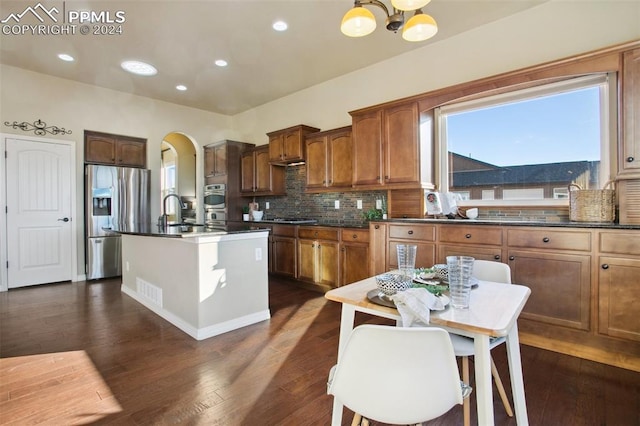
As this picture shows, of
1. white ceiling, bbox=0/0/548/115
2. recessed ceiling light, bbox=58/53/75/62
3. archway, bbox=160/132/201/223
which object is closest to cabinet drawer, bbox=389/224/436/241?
white ceiling, bbox=0/0/548/115

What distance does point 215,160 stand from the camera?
Result: 6.21m

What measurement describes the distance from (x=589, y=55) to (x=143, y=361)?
13.7 feet

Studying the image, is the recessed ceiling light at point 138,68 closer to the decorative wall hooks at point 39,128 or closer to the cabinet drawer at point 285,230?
the decorative wall hooks at point 39,128

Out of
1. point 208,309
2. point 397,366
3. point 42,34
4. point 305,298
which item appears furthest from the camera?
point 305,298

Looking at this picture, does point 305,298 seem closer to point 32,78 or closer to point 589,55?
point 589,55

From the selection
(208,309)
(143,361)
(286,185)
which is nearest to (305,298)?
(208,309)

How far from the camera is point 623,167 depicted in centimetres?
240

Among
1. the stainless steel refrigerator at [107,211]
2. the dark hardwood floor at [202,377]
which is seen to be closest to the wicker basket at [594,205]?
the dark hardwood floor at [202,377]

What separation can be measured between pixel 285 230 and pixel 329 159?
4.02ft

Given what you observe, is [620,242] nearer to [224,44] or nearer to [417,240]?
[417,240]

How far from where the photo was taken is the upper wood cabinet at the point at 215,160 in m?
6.03

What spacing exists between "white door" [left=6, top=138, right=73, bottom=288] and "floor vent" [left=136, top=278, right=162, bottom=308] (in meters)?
1.97

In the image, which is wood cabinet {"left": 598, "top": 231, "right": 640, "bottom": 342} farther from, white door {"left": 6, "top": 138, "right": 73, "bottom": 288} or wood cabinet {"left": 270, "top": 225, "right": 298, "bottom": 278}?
white door {"left": 6, "top": 138, "right": 73, "bottom": 288}

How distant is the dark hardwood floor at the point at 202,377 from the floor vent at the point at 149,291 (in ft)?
0.67
